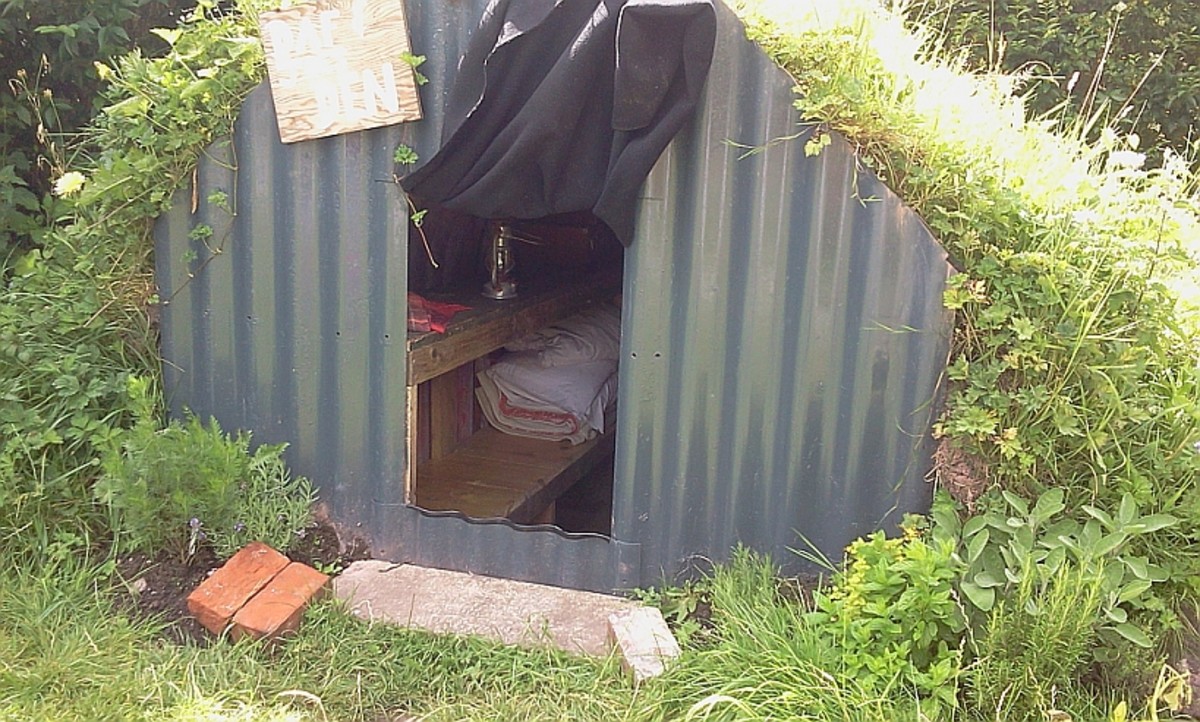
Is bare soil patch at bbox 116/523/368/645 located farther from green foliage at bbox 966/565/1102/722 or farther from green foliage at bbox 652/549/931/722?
green foliage at bbox 966/565/1102/722

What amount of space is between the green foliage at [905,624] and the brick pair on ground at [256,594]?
5.81ft

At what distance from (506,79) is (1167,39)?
17.6 ft

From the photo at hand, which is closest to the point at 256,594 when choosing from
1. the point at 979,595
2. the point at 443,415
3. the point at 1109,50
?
the point at 443,415

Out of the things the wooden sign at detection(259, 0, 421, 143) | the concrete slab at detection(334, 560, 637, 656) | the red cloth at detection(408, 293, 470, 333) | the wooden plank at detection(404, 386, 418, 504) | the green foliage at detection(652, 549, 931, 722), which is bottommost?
the concrete slab at detection(334, 560, 637, 656)

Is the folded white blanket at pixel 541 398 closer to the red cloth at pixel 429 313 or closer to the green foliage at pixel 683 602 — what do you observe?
the red cloth at pixel 429 313

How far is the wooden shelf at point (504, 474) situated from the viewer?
14.9 feet

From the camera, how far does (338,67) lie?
11.8 feet

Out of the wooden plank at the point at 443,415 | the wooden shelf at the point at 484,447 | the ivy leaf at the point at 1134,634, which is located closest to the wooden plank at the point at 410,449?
the wooden shelf at the point at 484,447

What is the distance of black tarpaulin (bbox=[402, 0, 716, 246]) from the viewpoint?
3.15 metres

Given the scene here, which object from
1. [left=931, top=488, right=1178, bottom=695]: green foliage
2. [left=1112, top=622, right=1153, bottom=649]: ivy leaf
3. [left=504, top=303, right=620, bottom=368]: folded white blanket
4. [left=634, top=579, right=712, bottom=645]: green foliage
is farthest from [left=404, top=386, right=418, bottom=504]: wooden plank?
[left=1112, top=622, right=1153, bottom=649]: ivy leaf

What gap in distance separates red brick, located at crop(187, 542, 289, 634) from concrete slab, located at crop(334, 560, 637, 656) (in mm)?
248

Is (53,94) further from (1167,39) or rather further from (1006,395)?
(1167,39)

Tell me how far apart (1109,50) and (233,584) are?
19.9ft

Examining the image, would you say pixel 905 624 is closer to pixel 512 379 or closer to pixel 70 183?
pixel 512 379
